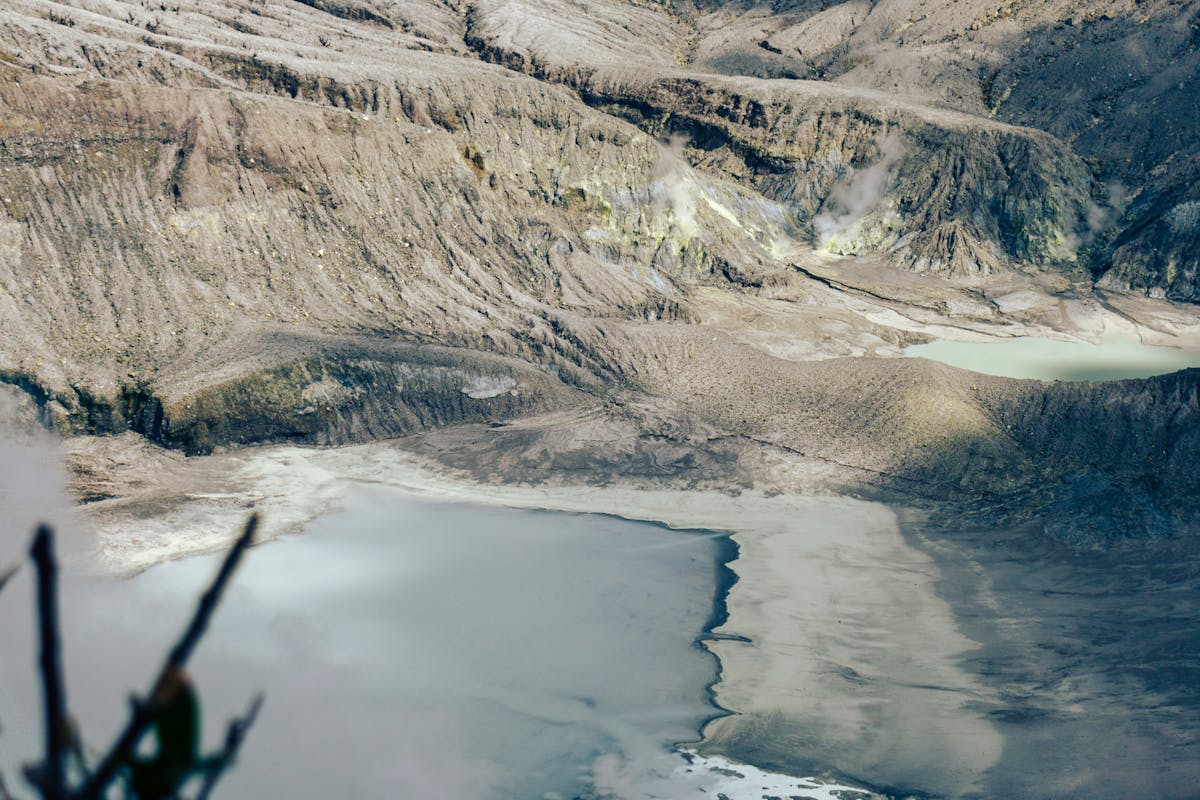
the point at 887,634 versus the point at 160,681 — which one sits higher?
the point at 160,681

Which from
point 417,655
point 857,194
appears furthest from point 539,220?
point 417,655

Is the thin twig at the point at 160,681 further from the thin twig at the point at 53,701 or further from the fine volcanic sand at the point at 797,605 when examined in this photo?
the fine volcanic sand at the point at 797,605

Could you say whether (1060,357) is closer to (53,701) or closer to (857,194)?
(857,194)

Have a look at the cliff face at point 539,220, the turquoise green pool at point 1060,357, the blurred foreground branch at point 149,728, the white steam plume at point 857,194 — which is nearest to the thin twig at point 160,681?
the blurred foreground branch at point 149,728

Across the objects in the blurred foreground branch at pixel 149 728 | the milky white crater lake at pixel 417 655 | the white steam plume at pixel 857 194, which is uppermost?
the white steam plume at pixel 857 194

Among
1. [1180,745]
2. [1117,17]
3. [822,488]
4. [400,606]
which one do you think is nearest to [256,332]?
[400,606]

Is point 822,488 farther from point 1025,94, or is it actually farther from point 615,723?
point 1025,94
